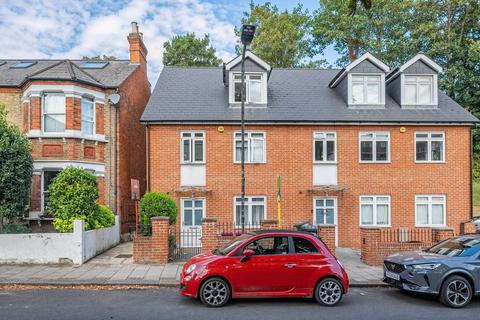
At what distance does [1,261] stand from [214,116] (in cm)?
934

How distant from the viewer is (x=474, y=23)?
26.1 metres

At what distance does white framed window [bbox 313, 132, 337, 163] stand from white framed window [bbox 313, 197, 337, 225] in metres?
1.73

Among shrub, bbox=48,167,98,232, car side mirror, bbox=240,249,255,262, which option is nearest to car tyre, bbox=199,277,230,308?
car side mirror, bbox=240,249,255,262

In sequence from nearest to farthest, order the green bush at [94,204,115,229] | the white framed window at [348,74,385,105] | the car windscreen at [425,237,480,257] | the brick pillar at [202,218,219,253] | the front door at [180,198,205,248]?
1. the car windscreen at [425,237,480,257]
2. the brick pillar at [202,218,219,253]
3. the green bush at [94,204,115,229]
4. the front door at [180,198,205,248]
5. the white framed window at [348,74,385,105]

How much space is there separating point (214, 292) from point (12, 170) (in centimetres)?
886

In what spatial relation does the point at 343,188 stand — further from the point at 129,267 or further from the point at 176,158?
the point at 129,267

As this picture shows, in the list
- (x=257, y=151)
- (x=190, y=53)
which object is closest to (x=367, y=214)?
(x=257, y=151)

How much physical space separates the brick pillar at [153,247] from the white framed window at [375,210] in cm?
907

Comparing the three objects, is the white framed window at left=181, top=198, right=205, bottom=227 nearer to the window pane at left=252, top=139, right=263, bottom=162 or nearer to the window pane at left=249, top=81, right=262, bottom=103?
the window pane at left=252, top=139, right=263, bottom=162

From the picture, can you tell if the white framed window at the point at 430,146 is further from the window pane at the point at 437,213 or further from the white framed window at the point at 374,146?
the window pane at the point at 437,213

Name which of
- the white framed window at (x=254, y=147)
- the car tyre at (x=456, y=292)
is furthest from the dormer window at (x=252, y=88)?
the car tyre at (x=456, y=292)

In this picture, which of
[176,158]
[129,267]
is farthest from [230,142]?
[129,267]

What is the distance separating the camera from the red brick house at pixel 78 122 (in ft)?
54.4

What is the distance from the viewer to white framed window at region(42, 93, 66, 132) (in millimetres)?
16781
